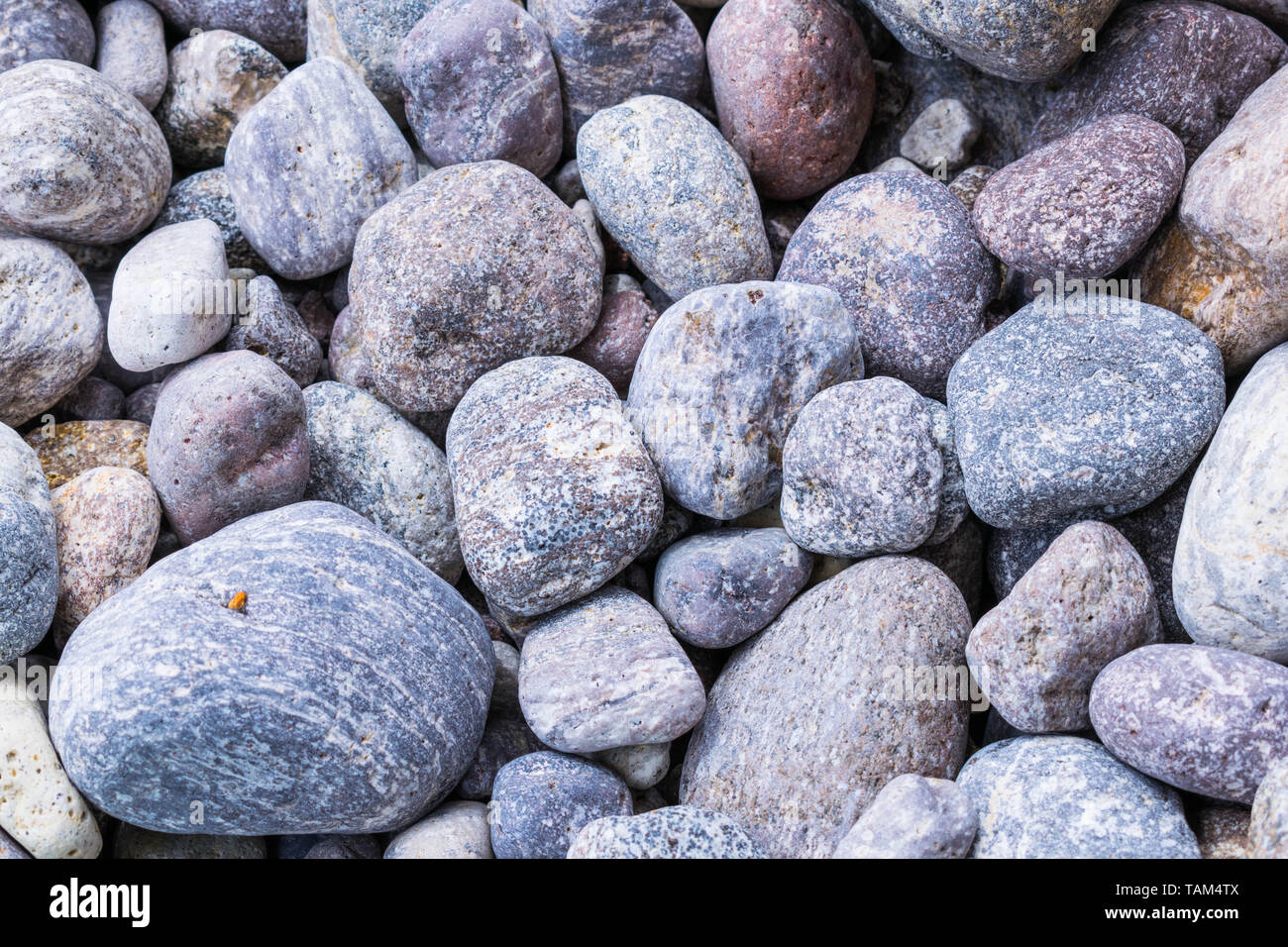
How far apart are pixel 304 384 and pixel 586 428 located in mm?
1055

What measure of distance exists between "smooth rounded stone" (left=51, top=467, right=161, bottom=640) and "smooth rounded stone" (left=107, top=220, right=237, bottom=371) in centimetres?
43

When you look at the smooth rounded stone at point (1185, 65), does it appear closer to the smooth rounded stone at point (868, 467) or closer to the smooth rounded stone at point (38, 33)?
the smooth rounded stone at point (868, 467)

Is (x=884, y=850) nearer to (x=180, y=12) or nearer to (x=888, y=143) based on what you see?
(x=888, y=143)

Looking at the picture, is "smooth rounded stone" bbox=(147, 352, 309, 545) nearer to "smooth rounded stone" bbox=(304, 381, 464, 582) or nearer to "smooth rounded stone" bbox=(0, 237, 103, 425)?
"smooth rounded stone" bbox=(304, 381, 464, 582)

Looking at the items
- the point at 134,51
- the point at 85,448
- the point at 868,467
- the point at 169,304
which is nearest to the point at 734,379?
the point at 868,467

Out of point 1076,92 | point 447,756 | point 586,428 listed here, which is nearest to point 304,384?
point 586,428

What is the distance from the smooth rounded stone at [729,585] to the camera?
9.69ft

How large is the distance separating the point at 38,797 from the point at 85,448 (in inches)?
43.7

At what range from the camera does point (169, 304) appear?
313 cm

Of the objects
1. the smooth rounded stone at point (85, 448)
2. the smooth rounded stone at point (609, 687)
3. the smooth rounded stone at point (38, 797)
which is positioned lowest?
the smooth rounded stone at point (38, 797)

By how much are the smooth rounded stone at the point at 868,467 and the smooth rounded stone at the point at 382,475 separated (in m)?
1.09

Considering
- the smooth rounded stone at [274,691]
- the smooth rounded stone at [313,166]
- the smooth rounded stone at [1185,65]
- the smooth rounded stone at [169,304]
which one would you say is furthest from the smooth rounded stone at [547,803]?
the smooth rounded stone at [1185,65]

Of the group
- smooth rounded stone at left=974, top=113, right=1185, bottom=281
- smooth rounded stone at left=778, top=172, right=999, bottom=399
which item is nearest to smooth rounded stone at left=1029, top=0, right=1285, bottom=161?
smooth rounded stone at left=974, top=113, right=1185, bottom=281

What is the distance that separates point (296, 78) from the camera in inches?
131
